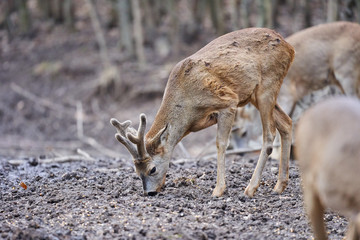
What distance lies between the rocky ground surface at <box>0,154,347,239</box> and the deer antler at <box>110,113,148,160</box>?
1.76 ft

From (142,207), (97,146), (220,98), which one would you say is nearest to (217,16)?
(97,146)

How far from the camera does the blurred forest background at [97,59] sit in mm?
15398

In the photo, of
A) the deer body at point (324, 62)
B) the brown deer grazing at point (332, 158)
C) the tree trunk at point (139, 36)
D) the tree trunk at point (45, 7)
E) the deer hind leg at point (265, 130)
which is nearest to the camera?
the brown deer grazing at point (332, 158)

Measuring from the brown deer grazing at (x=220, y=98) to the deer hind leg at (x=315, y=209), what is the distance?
2222 millimetres

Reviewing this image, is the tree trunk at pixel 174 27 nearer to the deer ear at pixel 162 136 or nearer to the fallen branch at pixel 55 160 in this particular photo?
the fallen branch at pixel 55 160

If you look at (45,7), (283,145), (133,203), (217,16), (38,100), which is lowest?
(38,100)

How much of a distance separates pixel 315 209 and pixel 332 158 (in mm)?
607

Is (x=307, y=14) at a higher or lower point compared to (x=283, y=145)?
higher

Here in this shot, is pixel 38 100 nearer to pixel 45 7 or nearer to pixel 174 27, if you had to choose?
pixel 174 27

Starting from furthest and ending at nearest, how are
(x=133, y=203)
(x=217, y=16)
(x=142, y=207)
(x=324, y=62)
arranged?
(x=217, y=16), (x=324, y=62), (x=133, y=203), (x=142, y=207)

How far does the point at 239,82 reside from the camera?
6703mm

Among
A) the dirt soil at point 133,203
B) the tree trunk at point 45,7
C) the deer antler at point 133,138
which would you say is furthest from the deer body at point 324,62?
the tree trunk at point 45,7

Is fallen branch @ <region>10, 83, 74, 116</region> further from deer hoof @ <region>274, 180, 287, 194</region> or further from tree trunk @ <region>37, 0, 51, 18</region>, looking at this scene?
deer hoof @ <region>274, 180, 287, 194</region>

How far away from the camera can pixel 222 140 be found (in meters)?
6.78
